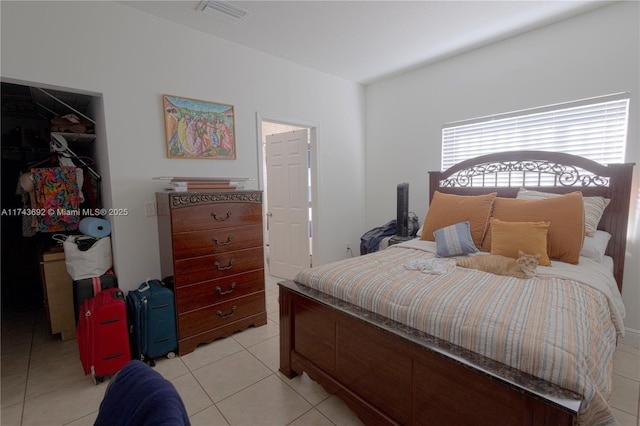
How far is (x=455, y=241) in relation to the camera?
7.49 ft

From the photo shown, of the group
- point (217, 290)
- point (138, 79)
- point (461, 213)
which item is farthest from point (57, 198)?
point (461, 213)

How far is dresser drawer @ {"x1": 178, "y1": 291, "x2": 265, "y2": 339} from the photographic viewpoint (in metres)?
2.36

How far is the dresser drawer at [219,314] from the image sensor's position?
2.36 meters

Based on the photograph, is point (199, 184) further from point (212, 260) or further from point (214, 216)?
point (212, 260)

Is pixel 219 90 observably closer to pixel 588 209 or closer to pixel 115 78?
pixel 115 78

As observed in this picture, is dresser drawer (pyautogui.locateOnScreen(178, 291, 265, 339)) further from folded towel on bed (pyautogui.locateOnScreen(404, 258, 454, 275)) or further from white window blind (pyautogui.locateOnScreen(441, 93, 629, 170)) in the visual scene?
white window blind (pyautogui.locateOnScreen(441, 93, 629, 170))

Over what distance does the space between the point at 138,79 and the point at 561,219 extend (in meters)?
3.39

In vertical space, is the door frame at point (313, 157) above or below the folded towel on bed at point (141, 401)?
above

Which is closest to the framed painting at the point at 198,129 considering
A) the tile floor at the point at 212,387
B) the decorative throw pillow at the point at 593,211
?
the tile floor at the point at 212,387

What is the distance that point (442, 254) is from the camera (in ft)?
7.48

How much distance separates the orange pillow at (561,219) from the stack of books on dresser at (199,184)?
234 centimetres

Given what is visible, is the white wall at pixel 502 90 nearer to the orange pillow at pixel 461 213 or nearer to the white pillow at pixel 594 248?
the white pillow at pixel 594 248

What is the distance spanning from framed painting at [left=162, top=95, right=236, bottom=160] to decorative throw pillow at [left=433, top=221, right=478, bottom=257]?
6.89 ft

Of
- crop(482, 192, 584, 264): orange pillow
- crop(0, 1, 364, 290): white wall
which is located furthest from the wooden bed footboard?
crop(0, 1, 364, 290): white wall
